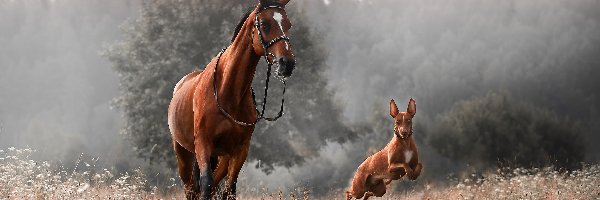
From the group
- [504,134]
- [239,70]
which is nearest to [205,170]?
[239,70]

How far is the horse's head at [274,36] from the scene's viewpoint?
6207mm

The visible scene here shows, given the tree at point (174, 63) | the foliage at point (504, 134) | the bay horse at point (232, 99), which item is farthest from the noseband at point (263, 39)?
the foliage at point (504, 134)

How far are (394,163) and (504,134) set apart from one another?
2006 centimetres

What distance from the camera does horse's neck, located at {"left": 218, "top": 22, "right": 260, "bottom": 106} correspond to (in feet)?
23.2

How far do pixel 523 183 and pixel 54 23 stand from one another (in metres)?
48.9

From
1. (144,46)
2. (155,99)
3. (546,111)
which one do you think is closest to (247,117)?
(155,99)

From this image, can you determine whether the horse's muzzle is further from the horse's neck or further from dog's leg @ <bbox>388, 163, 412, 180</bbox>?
dog's leg @ <bbox>388, 163, 412, 180</bbox>

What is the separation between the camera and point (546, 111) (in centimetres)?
3222

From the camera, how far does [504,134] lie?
3055 centimetres

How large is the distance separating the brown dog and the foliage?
17628mm

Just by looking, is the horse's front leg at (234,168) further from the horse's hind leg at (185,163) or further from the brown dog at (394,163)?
the brown dog at (394,163)

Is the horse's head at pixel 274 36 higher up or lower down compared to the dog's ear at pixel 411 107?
lower down

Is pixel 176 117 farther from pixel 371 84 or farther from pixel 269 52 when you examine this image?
pixel 371 84

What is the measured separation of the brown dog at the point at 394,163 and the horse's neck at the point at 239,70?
5.14 meters
